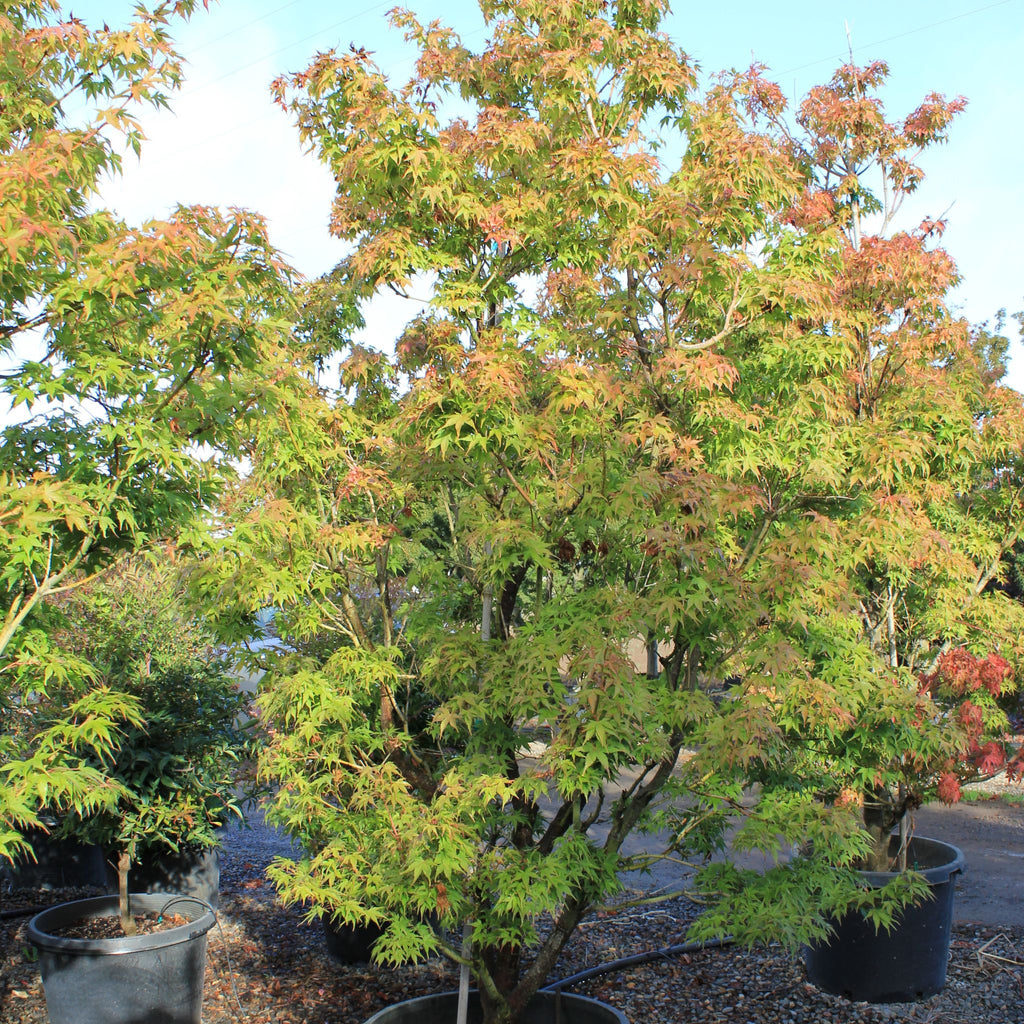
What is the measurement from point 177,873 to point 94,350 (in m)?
4.09

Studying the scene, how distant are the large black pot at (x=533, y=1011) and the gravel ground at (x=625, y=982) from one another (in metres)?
0.84

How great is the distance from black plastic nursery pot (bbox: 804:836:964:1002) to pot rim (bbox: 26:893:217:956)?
3.23 m

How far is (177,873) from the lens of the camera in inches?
229

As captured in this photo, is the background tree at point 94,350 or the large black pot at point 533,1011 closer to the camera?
the background tree at point 94,350

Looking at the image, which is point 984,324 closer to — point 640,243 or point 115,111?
point 640,243

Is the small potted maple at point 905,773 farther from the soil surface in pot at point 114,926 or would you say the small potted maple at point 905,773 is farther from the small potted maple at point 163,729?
the small potted maple at point 163,729

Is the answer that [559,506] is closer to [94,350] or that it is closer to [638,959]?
[94,350]

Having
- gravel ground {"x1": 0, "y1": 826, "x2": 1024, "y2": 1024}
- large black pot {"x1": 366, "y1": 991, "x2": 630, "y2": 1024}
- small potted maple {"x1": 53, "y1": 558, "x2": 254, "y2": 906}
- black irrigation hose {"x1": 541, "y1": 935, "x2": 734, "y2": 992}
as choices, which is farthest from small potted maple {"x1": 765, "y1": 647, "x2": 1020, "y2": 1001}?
small potted maple {"x1": 53, "y1": 558, "x2": 254, "y2": 906}

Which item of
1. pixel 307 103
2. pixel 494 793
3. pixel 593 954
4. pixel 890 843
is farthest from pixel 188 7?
pixel 890 843

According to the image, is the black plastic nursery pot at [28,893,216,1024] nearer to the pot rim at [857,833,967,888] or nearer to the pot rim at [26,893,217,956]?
the pot rim at [26,893,217,956]

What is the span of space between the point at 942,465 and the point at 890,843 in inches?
93.4

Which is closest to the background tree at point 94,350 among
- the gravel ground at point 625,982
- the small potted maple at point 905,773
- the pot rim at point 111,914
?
the pot rim at point 111,914

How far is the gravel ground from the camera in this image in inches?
180

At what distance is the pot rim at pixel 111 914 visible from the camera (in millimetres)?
4102
